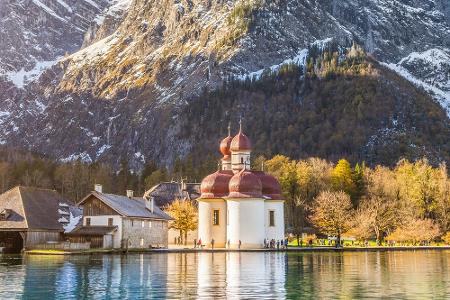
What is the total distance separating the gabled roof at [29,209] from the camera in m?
96.4

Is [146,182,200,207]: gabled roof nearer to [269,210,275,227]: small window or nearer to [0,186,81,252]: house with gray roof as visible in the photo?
[269,210,275,227]: small window

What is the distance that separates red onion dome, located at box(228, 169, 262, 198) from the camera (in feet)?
346

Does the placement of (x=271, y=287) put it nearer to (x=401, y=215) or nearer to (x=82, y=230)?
(x=82, y=230)

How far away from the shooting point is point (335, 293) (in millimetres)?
40438

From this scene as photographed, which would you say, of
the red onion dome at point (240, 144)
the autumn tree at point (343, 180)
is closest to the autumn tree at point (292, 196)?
the autumn tree at point (343, 180)

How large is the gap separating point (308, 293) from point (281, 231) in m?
69.4

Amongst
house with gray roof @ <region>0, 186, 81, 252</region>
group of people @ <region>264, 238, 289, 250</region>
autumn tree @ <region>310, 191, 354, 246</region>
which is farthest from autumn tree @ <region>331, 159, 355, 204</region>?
house with gray roof @ <region>0, 186, 81, 252</region>

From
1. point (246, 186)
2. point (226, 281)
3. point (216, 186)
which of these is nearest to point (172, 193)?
point (216, 186)

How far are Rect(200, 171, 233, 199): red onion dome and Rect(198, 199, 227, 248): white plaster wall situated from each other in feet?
3.03

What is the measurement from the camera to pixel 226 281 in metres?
47.7

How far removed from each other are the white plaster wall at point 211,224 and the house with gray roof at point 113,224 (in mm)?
6863

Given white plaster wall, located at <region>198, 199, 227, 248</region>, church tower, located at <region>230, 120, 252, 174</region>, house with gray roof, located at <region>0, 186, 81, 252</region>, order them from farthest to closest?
1. church tower, located at <region>230, 120, 252, 174</region>
2. white plaster wall, located at <region>198, 199, 227, 248</region>
3. house with gray roof, located at <region>0, 186, 81, 252</region>

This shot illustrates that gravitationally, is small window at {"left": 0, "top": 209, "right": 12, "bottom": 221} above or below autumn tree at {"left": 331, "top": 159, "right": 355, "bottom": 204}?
below

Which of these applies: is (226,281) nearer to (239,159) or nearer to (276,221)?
(276,221)
